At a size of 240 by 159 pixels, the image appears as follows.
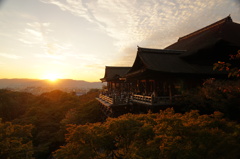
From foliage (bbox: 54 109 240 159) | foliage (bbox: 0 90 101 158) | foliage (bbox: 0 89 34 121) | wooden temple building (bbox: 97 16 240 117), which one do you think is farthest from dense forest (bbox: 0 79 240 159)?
foliage (bbox: 0 89 34 121)

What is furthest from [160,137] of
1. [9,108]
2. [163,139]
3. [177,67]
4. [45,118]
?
[9,108]

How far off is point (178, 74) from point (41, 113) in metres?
27.0

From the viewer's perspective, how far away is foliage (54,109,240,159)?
3846mm

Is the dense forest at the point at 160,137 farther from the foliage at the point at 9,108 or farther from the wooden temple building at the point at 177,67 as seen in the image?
the foliage at the point at 9,108

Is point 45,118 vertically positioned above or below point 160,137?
below

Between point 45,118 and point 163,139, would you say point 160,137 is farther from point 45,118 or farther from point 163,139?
point 45,118

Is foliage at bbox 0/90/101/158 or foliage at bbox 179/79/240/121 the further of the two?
foliage at bbox 0/90/101/158

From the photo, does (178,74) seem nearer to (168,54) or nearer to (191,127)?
(168,54)

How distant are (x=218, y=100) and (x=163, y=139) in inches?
277

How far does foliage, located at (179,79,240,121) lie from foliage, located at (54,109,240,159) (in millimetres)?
3685

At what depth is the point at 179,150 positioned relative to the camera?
3875mm

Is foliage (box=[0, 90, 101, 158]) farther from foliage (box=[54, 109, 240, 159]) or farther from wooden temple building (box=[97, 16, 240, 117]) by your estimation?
foliage (box=[54, 109, 240, 159])

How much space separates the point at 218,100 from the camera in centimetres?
893

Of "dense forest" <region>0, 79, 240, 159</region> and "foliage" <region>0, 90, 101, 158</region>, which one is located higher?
"dense forest" <region>0, 79, 240, 159</region>
